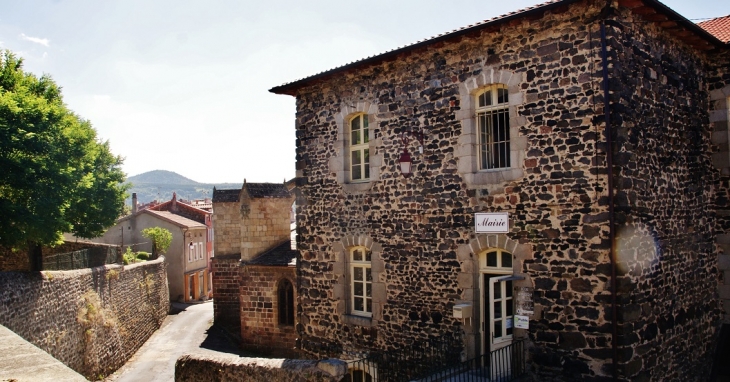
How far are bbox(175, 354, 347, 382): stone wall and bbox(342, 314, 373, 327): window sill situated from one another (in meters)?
3.22

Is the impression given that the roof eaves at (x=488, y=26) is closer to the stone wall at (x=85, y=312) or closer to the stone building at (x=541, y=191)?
the stone building at (x=541, y=191)

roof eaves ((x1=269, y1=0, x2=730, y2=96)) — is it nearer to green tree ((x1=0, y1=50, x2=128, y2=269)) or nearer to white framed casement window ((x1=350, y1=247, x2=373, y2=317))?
white framed casement window ((x1=350, y1=247, x2=373, y2=317))

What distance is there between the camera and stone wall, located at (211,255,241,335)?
88.2ft

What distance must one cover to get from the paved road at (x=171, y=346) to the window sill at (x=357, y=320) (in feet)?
27.4

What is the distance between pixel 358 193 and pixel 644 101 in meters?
6.11

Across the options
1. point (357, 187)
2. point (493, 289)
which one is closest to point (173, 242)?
point (357, 187)

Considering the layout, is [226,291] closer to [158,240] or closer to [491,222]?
[158,240]

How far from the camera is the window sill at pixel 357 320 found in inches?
531

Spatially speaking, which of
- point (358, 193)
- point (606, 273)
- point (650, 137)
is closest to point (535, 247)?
point (606, 273)

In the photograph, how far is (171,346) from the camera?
24344mm

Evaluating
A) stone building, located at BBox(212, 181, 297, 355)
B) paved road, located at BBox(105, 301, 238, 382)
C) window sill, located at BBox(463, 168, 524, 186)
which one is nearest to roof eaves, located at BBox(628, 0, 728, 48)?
window sill, located at BBox(463, 168, 524, 186)

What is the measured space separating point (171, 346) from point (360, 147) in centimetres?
1482

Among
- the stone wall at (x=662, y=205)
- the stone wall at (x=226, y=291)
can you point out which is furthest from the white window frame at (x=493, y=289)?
the stone wall at (x=226, y=291)

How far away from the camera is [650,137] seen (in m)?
10.6
